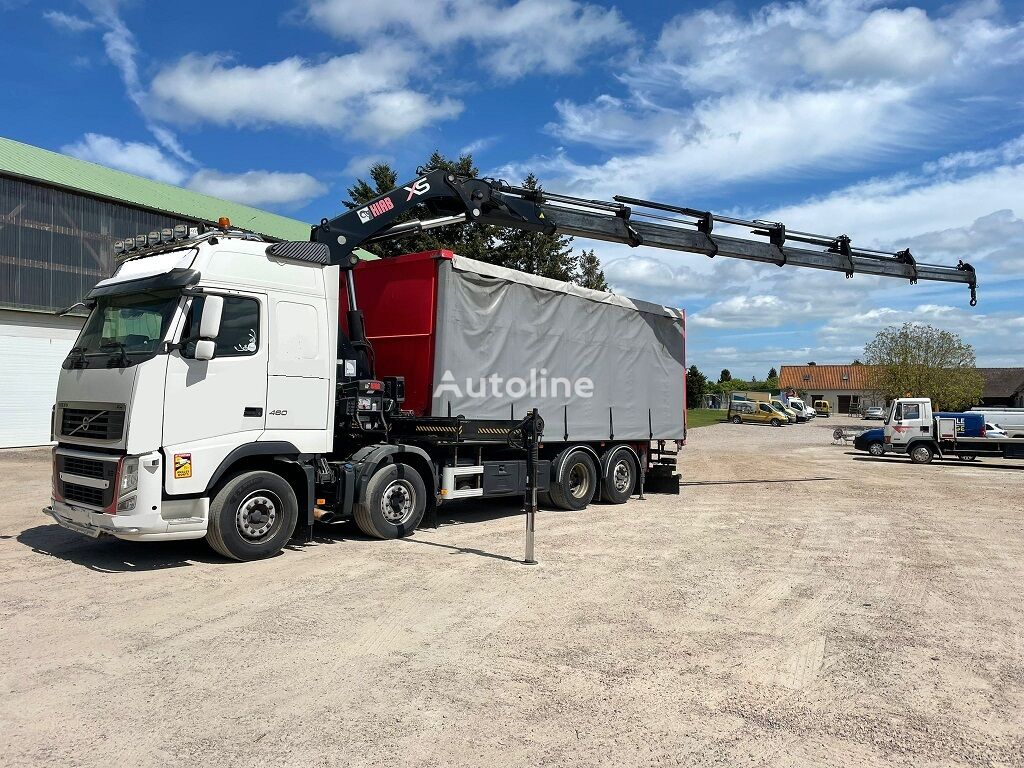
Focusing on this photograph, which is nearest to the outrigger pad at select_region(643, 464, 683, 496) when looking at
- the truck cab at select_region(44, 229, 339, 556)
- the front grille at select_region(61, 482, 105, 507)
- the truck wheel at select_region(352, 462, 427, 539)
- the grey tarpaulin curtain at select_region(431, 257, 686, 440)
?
the grey tarpaulin curtain at select_region(431, 257, 686, 440)

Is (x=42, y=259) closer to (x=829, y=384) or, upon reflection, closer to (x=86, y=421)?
(x=86, y=421)

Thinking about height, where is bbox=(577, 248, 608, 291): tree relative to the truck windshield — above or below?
above

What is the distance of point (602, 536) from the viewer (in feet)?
34.0

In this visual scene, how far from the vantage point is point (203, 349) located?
7672 millimetres

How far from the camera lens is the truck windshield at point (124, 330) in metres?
7.68

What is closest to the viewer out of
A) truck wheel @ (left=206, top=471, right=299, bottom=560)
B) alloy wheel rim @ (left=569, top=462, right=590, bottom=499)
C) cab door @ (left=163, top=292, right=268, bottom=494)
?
cab door @ (left=163, top=292, right=268, bottom=494)

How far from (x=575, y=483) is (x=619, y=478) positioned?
3.98 feet

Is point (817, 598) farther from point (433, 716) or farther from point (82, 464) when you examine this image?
point (82, 464)

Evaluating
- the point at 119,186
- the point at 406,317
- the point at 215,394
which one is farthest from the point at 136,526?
the point at 119,186

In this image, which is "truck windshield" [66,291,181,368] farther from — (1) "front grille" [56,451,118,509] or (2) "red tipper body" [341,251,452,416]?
(2) "red tipper body" [341,251,452,416]

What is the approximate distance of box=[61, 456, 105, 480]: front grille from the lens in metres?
7.64

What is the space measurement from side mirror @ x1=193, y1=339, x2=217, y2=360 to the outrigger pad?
9.74 meters

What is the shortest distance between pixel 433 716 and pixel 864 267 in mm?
16537

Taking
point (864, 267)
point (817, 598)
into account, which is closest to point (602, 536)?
point (817, 598)
